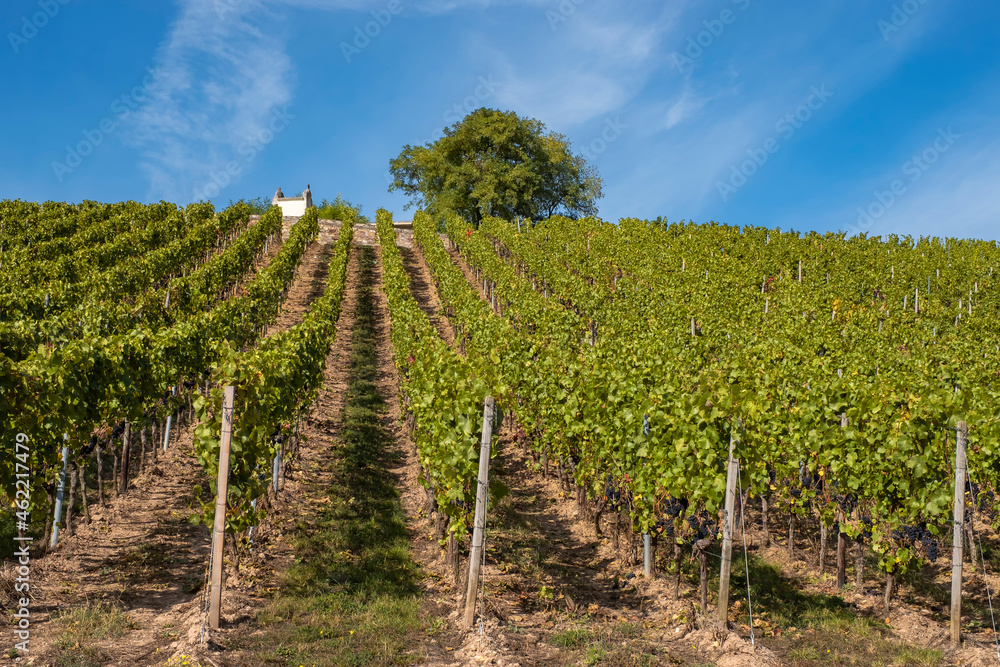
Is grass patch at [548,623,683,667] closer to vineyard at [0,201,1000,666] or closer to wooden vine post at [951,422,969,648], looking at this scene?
vineyard at [0,201,1000,666]

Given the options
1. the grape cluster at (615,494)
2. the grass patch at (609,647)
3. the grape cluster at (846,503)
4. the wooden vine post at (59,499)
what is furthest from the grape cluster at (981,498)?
the wooden vine post at (59,499)

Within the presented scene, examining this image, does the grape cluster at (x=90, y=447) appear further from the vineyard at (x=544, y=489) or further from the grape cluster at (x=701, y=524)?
the grape cluster at (x=701, y=524)

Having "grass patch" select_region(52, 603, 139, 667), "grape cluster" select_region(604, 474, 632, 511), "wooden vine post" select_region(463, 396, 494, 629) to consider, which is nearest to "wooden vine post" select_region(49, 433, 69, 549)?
"grass patch" select_region(52, 603, 139, 667)

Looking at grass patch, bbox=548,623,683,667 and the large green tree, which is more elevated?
the large green tree

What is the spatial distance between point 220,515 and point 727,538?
196 inches

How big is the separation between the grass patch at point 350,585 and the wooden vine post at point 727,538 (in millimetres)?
3008

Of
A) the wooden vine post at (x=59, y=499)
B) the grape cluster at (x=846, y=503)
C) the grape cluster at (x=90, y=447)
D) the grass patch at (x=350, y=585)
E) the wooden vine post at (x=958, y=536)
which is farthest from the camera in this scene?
the grape cluster at (x=90, y=447)

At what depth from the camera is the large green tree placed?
168 ft

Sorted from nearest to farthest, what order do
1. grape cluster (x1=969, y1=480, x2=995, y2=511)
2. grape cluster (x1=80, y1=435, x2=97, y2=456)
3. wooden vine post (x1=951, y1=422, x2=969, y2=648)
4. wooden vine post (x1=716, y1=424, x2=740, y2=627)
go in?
wooden vine post (x1=951, y1=422, x2=969, y2=648) < wooden vine post (x1=716, y1=424, x2=740, y2=627) < grape cluster (x1=80, y1=435, x2=97, y2=456) < grape cluster (x1=969, y1=480, x2=995, y2=511)

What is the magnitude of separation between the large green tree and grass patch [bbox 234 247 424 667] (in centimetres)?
4050

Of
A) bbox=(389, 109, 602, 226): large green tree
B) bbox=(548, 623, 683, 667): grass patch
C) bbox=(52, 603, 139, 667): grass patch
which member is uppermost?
bbox=(389, 109, 602, 226): large green tree

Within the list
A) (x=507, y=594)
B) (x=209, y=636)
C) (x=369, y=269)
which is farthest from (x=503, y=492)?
(x=369, y=269)

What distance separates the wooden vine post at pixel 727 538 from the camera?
686cm

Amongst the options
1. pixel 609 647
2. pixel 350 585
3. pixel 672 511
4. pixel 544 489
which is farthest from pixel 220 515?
pixel 544 489
